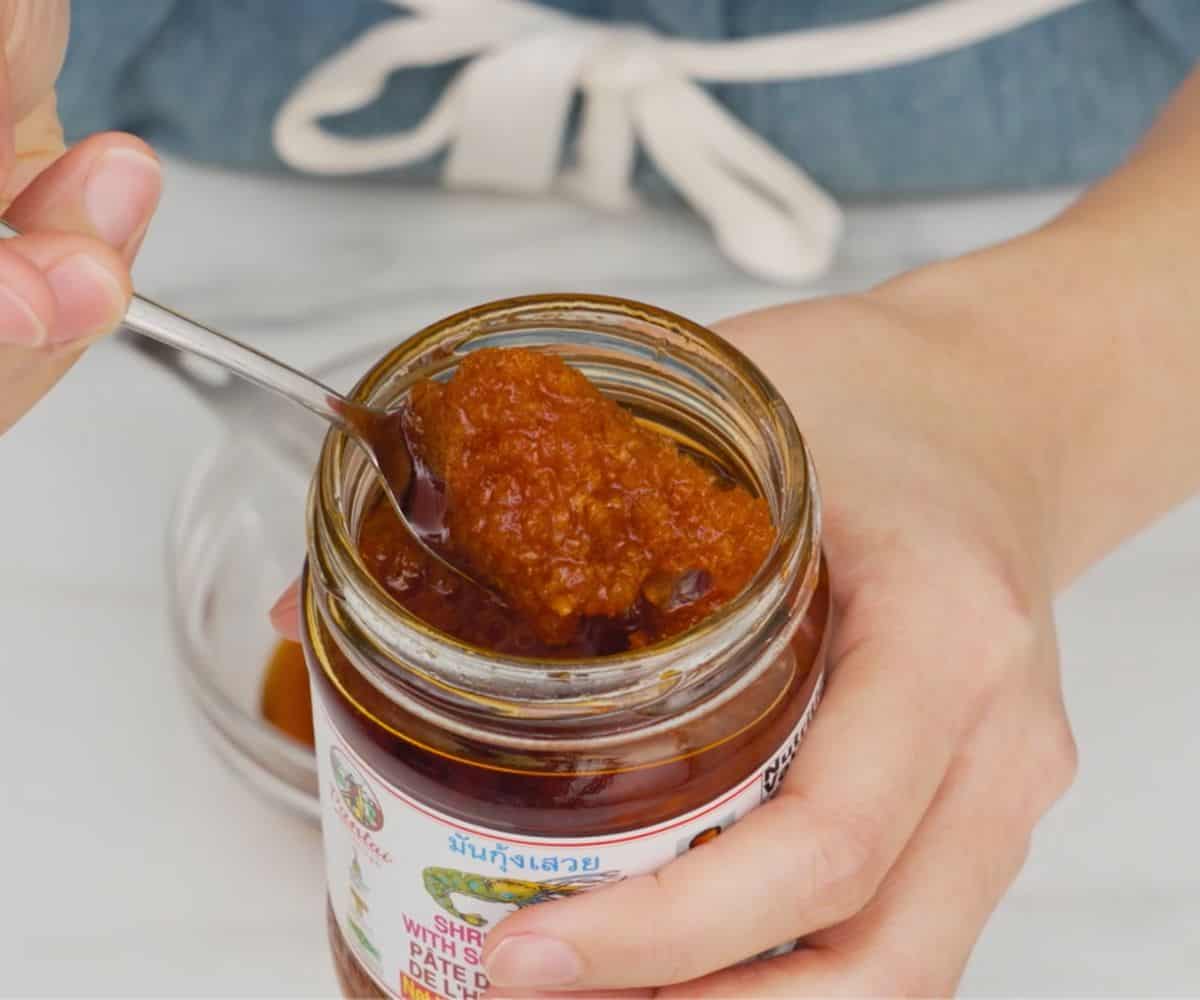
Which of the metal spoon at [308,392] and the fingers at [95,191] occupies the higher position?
the fingers at [95,191]

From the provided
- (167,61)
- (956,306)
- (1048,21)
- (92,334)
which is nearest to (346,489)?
(92,334)

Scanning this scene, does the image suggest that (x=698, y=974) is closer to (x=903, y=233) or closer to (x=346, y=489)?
(x=346, y=489)

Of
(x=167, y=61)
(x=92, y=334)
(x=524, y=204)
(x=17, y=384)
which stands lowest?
(x=524, y=204)

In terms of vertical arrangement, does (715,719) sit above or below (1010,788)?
above

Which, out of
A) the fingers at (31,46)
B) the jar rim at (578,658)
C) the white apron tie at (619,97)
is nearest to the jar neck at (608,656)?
the jar rim at (578,658)

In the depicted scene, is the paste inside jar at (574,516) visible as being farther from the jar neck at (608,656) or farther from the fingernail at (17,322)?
the fingernail at (17,322)

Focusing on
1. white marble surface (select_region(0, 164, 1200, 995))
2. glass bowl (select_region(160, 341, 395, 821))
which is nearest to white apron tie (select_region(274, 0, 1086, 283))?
white marble surface (select_region(0, 164, 1200, 995))

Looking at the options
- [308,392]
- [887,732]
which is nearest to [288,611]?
[308,392]

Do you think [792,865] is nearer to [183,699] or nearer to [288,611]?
[288,611]
